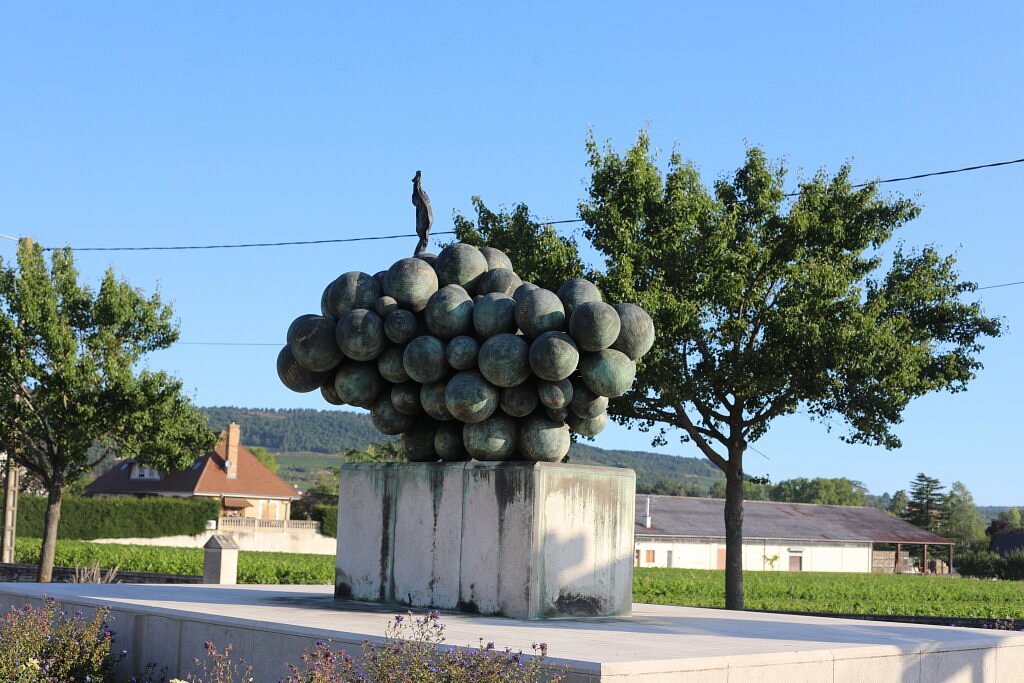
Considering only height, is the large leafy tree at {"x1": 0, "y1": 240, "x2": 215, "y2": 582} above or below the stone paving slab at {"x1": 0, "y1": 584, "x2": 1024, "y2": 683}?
above

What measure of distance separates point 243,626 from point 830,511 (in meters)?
83.0

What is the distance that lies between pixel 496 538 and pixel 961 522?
134816 millimetres

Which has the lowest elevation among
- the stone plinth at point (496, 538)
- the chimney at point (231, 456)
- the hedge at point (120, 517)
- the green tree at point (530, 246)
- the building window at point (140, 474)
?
the hedge at point (120, 517)

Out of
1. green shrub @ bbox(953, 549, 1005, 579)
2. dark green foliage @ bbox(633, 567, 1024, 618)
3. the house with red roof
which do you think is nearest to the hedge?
the house with red roof

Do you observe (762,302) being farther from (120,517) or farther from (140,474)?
(140,474)

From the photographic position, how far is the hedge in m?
58.5

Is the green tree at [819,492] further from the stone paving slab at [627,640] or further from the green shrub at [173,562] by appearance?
the stone paving slab at [627,640]

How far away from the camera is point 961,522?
13462 centimetres

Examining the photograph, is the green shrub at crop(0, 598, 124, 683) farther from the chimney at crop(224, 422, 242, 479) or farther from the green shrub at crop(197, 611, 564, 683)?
the chimney at crop(224, 422, 242, 479)

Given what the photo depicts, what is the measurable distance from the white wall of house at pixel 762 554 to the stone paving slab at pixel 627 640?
58.6 m

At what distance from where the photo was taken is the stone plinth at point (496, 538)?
11.8 meters

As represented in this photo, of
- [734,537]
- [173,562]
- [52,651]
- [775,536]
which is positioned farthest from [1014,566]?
[52,651]

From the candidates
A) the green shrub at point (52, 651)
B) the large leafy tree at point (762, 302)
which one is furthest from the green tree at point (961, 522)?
the green shrub at point (52, 651)

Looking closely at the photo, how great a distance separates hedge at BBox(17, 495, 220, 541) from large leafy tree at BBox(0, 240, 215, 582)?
3230 centimetres
